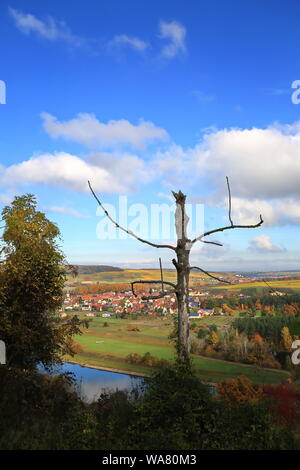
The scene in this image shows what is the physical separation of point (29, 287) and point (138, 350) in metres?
75.6

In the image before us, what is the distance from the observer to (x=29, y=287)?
13.4 metres

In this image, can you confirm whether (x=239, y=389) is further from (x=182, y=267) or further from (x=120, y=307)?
(x=120, y=307)

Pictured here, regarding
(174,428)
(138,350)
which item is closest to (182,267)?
(174,428)

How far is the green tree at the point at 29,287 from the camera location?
42.2ft

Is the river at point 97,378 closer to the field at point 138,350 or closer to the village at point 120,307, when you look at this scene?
the field at point 138,350

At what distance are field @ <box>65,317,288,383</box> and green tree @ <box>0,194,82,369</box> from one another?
1744 inches

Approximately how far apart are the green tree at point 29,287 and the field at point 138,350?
44.3m

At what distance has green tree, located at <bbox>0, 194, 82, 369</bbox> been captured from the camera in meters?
12.9

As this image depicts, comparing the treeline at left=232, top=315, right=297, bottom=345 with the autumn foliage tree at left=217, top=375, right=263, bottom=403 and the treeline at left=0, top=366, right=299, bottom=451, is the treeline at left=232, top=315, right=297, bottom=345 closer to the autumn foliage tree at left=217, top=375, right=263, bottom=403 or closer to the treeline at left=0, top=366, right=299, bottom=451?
the autumn foliage tree at left=217, top=375, right=263, bottom=403

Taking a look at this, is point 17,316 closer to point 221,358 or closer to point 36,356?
point 36,356

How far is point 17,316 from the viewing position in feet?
43.1

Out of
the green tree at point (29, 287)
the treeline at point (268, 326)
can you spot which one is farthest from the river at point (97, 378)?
the green tree at point (29, 287)
